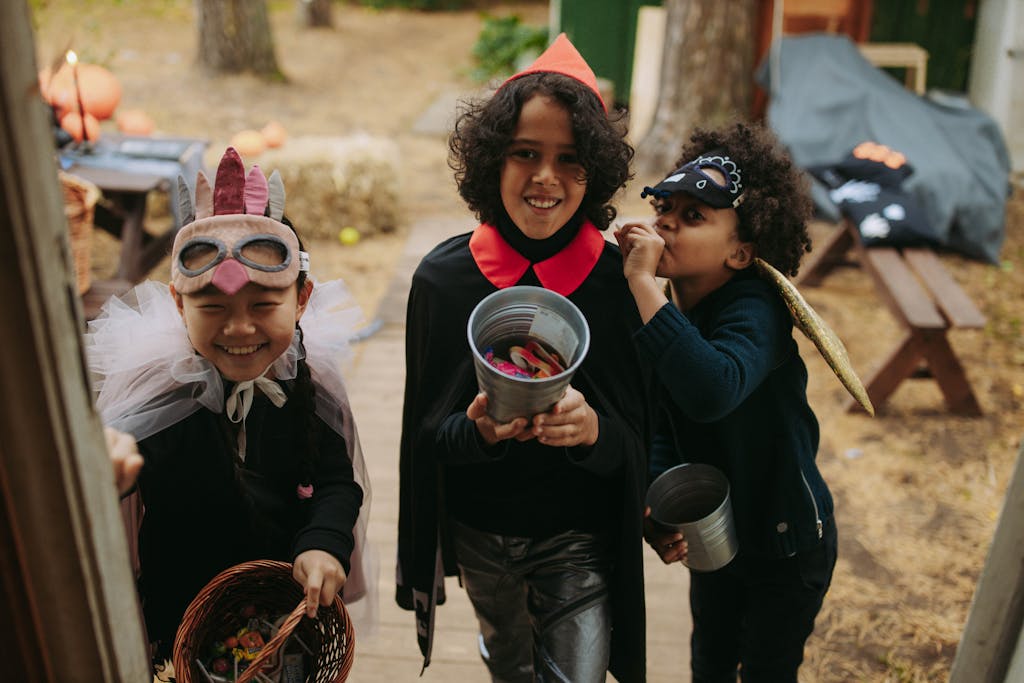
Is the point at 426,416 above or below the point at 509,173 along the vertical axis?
below

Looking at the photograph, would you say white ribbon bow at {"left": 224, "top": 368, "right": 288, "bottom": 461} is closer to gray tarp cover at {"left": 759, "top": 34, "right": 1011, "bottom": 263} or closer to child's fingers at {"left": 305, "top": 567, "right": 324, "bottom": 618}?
child's fingers at {"left": 305, "top": 567, "right": 324, "bottom": 618}

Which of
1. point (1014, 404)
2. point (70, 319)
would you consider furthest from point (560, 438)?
point (1014, 404)

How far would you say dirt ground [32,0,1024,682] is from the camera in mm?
3580

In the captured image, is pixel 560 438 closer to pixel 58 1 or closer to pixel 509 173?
pixel 509 173

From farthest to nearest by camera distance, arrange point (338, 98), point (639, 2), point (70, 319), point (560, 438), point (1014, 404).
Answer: point (338, 98) < point (639, 2) < point (1014, 404) < point (560, 438) < point (70, 319)

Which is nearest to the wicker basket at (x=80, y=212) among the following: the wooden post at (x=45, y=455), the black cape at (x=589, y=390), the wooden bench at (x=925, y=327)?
the black cape at (x=589, y=390)

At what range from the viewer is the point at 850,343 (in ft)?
19.2

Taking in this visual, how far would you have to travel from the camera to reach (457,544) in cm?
233

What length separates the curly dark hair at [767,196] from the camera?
2.14 meters

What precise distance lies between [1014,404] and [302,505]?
4.61 m

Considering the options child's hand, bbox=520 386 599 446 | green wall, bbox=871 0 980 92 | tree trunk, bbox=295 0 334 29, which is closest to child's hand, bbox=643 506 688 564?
child's hand, bbox=520 386 599 446

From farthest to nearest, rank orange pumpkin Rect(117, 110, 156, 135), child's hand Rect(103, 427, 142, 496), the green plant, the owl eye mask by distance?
1. the green plant
2. orange pumpkin Rect(117, 110, 156, 135)
3. the owl eye mask
4. child's hand Rect(103, 427, 142, 496)

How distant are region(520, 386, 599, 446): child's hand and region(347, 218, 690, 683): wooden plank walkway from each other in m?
1.37

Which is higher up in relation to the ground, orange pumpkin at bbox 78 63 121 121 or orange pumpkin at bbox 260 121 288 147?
orange pumpkin at bbox 78 63 121 121
